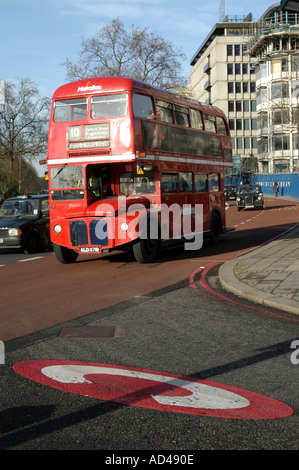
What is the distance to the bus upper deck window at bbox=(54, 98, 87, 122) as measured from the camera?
14.2 m

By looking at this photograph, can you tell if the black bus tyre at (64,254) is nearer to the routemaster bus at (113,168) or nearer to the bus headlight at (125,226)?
the routemaster bus at (113,168)

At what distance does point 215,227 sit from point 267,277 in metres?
8.86

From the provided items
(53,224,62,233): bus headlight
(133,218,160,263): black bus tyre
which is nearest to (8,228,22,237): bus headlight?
(53,224,62,233): bus headlight

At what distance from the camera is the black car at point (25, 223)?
18484 millimetres

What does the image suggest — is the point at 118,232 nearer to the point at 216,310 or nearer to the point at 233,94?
the point at 216,310

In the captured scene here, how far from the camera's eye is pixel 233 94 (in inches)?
3994

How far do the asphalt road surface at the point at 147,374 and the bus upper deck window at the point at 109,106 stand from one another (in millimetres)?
5238

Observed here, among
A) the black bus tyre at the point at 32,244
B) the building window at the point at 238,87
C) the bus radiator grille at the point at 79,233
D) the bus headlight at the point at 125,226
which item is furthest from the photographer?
the building window at the point at 238,87

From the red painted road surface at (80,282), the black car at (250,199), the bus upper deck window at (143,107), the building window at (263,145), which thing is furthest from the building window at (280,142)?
the bus upper deck window at (143,107)

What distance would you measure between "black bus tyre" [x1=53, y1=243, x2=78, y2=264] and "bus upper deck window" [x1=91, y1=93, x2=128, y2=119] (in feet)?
11.3

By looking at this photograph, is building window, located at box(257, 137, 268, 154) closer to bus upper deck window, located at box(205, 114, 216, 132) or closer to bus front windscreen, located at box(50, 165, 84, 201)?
bus upper deck window, located at box(205, 114, 216, 132)

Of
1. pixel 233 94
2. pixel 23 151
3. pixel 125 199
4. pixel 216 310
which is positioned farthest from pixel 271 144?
pixel 216 310

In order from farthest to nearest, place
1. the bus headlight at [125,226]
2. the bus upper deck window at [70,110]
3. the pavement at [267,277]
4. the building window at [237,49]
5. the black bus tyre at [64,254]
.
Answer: the building window at [237,49], the black bus tyre at [64,254], the bus upper deck window at [70,110], the bus headlight at [125,226], the pavement at [267,277]

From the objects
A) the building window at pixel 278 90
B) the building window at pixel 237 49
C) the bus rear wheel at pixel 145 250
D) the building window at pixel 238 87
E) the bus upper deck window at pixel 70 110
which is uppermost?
the building window at pixel 237 49
